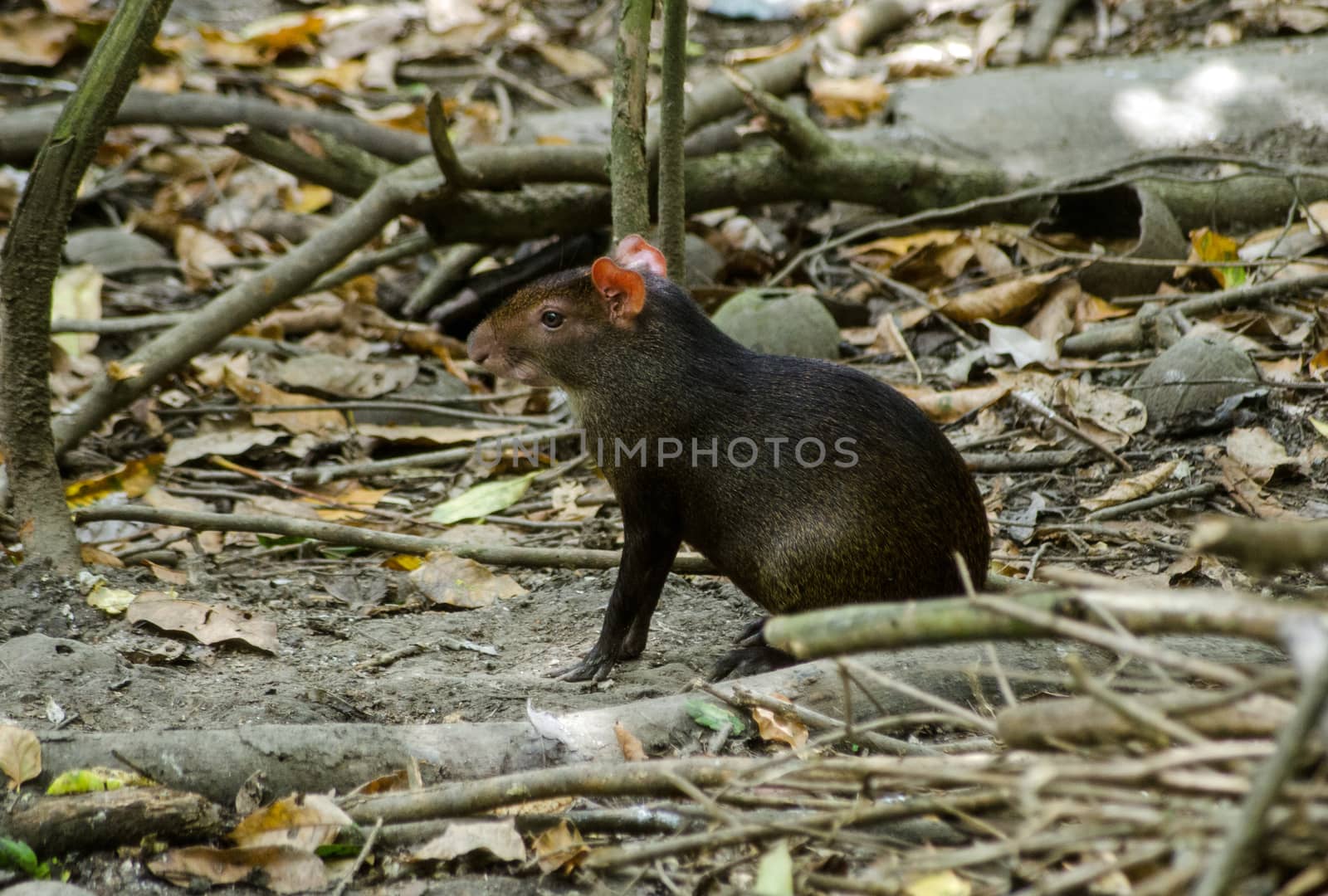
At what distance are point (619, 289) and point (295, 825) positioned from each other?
185cm

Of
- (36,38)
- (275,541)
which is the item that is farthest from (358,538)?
(36,38)

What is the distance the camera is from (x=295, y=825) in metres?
2.57

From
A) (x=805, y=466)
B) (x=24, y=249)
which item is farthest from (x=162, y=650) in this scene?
(x=805, y=466)

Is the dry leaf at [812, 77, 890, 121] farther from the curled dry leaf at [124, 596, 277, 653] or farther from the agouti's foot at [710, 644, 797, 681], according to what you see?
the curled dry leaf at [124, 596, 277, 653]

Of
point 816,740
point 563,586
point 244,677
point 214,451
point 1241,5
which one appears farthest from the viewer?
point 1241,5

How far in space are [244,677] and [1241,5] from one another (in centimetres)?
758

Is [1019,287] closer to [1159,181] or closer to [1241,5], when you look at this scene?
[1159,181]

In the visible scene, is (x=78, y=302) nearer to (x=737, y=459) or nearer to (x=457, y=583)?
(x=457, y=583)

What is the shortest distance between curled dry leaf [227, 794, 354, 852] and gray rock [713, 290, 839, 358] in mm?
3305

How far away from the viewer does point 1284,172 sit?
5.68m

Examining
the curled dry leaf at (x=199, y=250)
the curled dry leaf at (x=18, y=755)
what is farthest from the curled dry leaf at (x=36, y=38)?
the curled dry leaf at (x=18, y=755)

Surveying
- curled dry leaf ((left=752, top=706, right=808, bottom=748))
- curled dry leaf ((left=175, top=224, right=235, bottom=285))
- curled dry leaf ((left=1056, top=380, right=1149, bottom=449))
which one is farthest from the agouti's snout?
curled dry leaf ((left=175, top=224, right=235, bottom=285))

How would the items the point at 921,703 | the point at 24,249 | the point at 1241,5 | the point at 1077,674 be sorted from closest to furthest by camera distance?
the point at 1077,674 < the point at 921,703 < the point at 24,249 < the point at 1241,5

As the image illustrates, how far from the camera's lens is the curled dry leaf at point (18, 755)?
2568mm
